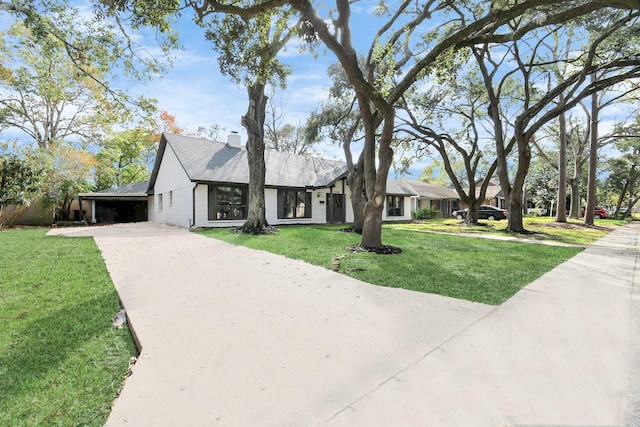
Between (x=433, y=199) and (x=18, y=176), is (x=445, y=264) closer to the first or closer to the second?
(x=18, y=176)

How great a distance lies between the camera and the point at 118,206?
79.0 ft

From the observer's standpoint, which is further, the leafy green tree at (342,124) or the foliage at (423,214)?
the foliage at (423,214)

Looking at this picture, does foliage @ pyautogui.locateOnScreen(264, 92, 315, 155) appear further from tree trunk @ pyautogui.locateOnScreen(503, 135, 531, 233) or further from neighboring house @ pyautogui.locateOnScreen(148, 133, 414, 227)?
tree trunk @ pyautogui.locateOnScreen(503, 135, 531, 233)

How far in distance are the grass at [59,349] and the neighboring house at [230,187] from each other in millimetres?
9576

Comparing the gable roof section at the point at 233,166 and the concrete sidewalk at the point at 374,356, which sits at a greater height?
the gable roof section at the point at 233,166

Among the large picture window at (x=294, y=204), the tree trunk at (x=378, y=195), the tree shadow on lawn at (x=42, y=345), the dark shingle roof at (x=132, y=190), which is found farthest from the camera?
the dark shingle roof at (x=132, y=190)

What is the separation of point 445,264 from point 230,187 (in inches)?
470

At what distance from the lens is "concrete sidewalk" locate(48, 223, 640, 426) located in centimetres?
187

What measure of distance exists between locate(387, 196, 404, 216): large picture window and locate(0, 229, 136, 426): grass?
20.2 m

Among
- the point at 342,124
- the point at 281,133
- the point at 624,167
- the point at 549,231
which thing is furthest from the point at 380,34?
the point at 624,167

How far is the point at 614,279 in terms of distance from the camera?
5207 millimetres

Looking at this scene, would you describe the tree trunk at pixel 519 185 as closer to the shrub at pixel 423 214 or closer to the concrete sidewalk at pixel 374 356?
the concrete sidewalk at pixel 374 356

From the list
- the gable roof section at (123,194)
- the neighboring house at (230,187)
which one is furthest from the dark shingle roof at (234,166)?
the gable roof section at (123,194)

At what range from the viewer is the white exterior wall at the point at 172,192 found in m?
15.1
